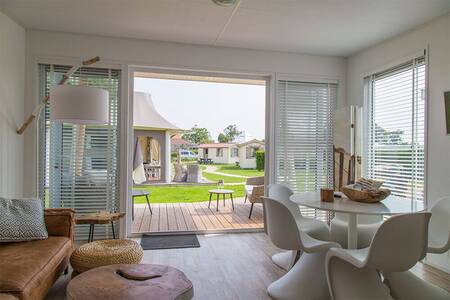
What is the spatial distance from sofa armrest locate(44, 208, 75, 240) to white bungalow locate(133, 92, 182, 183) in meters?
4.09

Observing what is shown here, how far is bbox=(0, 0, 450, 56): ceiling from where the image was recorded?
307 cm

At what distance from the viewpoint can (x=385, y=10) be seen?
3143 mm

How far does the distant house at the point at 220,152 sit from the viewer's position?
10391 mm

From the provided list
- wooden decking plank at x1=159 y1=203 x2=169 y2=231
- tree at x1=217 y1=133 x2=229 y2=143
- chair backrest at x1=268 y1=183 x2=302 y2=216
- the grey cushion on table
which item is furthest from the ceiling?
tree at x1=217 y1=133 x2=229 y2=143

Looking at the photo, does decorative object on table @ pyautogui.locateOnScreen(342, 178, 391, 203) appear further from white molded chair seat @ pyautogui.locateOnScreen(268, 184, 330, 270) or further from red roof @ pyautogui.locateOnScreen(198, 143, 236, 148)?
red roof @ pyautogui.locateOnScreen(198, 143, 236, 148)

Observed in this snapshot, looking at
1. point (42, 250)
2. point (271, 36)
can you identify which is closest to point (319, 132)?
point (271, 36)

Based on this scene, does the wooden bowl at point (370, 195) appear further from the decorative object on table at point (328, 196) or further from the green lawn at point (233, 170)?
the green lawn at point (233, 170)

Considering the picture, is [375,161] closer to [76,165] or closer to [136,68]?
[136,68]

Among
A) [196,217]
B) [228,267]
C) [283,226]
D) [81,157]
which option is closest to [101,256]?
[228,267]

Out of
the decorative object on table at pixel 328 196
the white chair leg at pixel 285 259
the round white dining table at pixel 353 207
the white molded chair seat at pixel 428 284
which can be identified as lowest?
the white chair leg at pixel 285 259

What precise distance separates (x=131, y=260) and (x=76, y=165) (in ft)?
6.19

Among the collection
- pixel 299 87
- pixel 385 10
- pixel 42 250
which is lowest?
Result: pixel 42 250

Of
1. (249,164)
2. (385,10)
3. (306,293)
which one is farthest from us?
(249,164)

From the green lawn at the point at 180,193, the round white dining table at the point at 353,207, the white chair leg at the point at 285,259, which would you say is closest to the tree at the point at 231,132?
the green lawn at the point at 180,193
